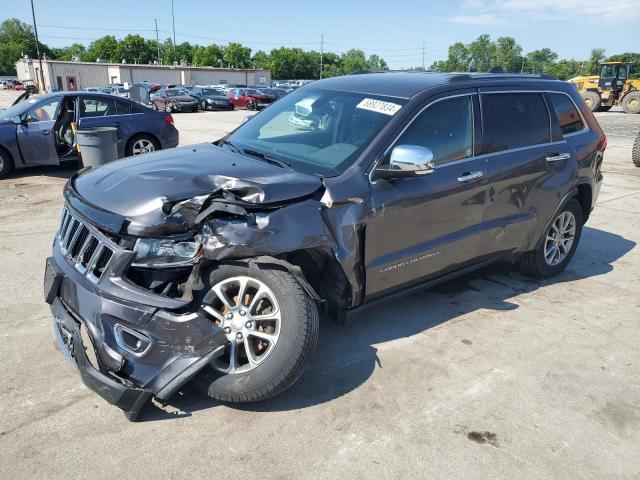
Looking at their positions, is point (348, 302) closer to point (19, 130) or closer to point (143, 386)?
point (143, 386)

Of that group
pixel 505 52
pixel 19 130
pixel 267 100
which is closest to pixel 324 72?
pixel 505 52

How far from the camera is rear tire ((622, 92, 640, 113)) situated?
30406mm

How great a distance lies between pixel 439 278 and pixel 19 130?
8.29 meters

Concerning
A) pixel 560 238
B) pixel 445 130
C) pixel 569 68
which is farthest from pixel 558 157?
pixel 569 68

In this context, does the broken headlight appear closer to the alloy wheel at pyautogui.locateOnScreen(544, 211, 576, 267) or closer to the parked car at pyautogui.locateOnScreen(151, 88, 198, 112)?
the alloy wheel at pyautogui.locateOnScreen(544, 211, 576, 267)

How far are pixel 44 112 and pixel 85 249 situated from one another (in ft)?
25.2

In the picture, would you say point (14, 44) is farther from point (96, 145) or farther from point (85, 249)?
point (85, 249)

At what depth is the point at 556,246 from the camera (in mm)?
5098

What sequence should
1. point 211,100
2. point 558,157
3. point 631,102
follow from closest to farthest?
1. point 558,157
2. point 631,102
3. point 211,100

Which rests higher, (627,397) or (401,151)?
(401,151)

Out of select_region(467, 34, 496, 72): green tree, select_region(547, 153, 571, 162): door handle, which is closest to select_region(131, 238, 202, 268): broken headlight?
select_region(547, 153, 571, 162): door handle

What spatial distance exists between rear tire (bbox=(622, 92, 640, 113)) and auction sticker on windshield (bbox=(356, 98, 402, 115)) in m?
32.8

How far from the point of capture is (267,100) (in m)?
36.4

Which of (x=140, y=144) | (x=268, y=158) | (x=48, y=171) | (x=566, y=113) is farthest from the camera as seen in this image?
(x=48, y=171)
